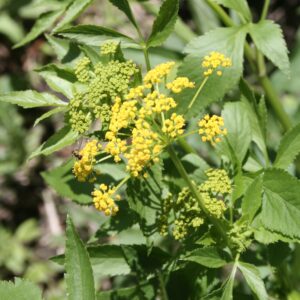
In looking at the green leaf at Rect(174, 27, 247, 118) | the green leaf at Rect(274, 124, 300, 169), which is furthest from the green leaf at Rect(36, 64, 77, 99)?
the green leaf at Rect(274, 124, 300, 169)

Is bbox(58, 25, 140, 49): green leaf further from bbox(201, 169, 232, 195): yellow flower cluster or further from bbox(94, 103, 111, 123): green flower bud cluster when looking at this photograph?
bbox(201, 169, 232, 195): yellow flower cluster

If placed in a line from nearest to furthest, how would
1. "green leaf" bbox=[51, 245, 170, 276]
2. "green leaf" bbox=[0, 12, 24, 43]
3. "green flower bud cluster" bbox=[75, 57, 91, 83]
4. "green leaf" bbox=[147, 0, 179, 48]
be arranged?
"green flower bud cluster" bbox=[75, 57, 91, 83]
"green leaf" bbox=[147, 0, 179, 48]
"green leaf" bbox=[51, 245, 170, 276]
"green leaf" bbox=[0, 12, 24, 43]

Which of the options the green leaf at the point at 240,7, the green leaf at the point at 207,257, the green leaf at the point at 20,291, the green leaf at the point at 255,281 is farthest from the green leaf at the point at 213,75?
the green leaf at the point at 20,291

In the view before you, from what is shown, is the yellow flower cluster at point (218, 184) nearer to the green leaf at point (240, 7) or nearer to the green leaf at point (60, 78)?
the green leaf at point (60, 78)

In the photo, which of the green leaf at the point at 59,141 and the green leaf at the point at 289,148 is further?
the green leaf at the point at 289,148

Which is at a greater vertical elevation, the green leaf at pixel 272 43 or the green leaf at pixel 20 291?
the green leaf at pixel 272 43
